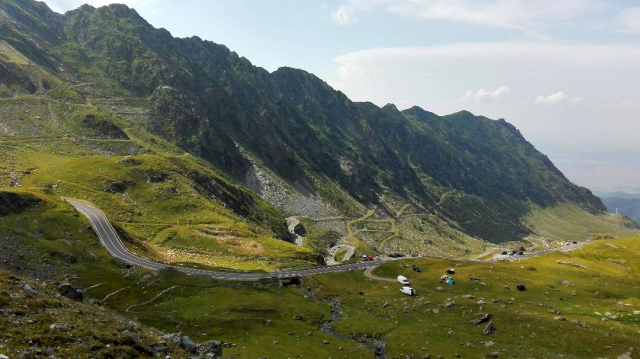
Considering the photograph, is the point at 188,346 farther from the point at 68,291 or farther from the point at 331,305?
the point at 331,305

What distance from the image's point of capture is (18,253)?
7344cm

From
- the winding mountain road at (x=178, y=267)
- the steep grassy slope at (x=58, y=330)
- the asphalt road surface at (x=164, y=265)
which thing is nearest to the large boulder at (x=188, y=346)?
the steep grassy slope at (x=58, y=330)

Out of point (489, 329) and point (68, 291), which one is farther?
point (489, 329)

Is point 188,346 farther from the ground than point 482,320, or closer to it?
farther from the ground

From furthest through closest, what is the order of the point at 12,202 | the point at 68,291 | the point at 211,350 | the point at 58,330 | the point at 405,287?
the point at 12,202
the point at 405,287
the point at 68,291
the point at 211,350
the point at 58,330

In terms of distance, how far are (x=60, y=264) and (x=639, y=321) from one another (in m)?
98.6

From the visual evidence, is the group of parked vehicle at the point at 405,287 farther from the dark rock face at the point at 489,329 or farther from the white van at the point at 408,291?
the dark rock face at the point at 489,329

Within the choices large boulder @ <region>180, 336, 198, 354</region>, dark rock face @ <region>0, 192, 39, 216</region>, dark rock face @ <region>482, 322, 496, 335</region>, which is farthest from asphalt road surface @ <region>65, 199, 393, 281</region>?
large boulder @ <region>180, 336, 198, 354</region>

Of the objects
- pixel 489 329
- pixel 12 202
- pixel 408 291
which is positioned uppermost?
pixel 12 202

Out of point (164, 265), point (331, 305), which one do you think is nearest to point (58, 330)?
point (331, 305)

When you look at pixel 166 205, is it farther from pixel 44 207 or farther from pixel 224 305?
pixel 224 305

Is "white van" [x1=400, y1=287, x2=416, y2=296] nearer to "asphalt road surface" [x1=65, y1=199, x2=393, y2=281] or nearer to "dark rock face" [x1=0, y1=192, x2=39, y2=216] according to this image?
"asphalt road surface" [x1=65, y1=199, x2=393, y2=281]

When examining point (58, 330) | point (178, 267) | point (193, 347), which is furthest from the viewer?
point (178, 267)

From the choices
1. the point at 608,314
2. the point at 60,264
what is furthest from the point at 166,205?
the point at 608,314
